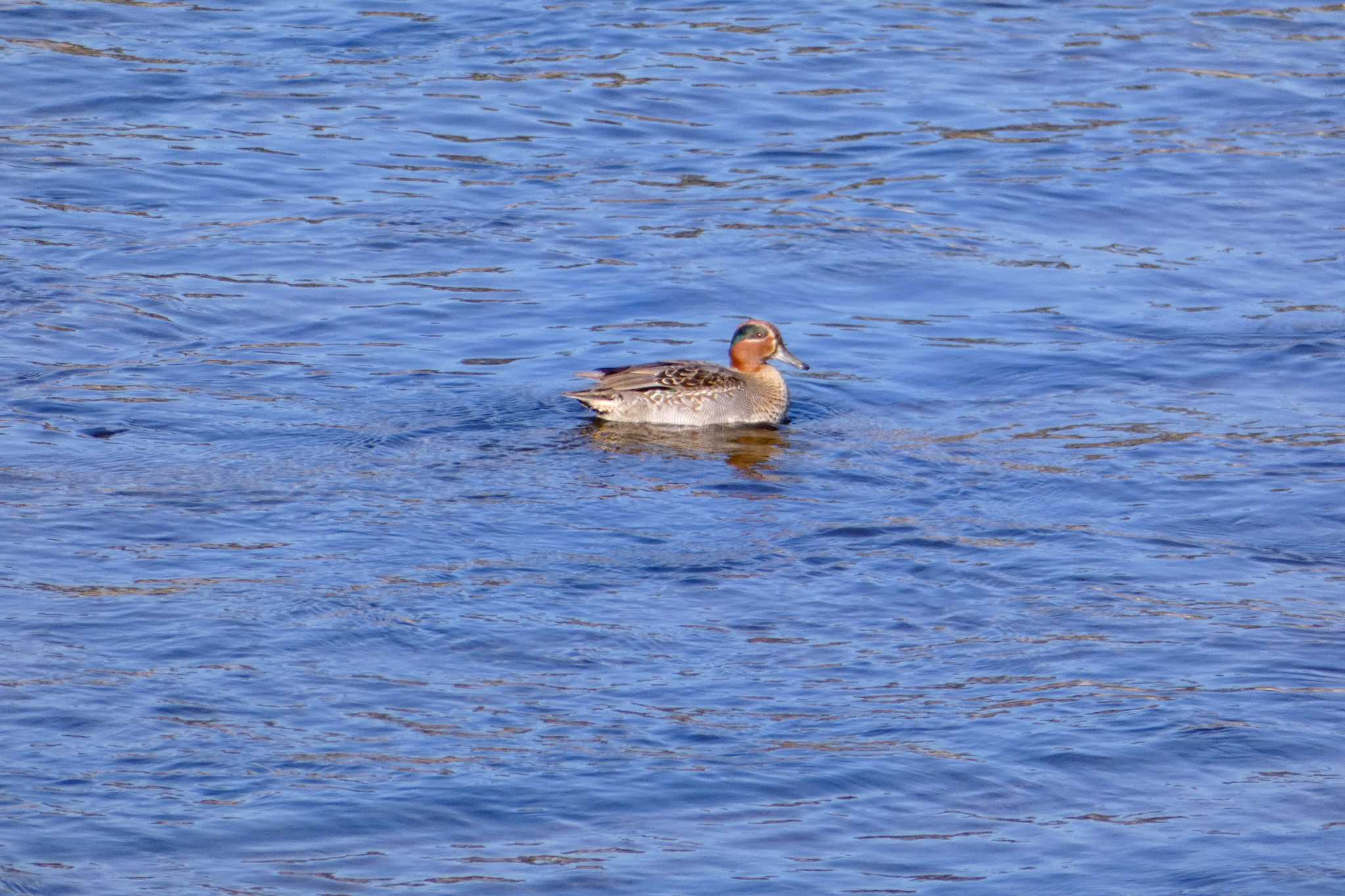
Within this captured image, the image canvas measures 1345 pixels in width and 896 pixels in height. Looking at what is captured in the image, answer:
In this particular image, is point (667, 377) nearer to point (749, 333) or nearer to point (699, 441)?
point (699, 441)

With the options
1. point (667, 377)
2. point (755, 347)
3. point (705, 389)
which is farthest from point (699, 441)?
point (755, 347)

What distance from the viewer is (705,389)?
41.4ft

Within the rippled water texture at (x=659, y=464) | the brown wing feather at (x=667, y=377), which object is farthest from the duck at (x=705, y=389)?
the rippled water texture at (x=659, y=464)

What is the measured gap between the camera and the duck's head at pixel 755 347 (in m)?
12.9

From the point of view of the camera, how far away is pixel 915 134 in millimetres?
18750

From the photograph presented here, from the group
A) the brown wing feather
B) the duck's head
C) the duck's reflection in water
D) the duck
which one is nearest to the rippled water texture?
the duck's reflection in water

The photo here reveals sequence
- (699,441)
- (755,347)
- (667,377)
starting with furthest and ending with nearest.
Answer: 1. (755,347)
2. (699,441)
3. (667,377)

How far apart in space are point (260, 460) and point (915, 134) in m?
9.48

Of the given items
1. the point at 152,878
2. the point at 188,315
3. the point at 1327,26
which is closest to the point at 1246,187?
the point at 1327,26

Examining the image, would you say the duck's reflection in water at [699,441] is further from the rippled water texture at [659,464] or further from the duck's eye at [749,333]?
the duck's eye at [749,333]

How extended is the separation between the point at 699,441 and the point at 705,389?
333 mm

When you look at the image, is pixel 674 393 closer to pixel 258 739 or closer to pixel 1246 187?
pixel 258 739

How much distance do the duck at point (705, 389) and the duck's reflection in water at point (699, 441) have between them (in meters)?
0.06

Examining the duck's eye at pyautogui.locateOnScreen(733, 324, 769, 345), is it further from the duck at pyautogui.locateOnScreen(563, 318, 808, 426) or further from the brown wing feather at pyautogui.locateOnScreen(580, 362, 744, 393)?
the brown wing feather at pyautogui.locateOnScreen(580, 362, 744, 393)
